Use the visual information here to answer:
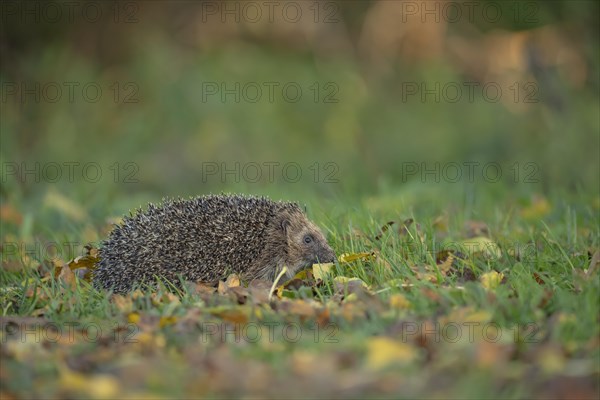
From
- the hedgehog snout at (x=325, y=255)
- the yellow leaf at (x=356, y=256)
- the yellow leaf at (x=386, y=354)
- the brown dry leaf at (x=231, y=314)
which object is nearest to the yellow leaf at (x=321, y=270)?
the yellow leaf at (x=356, y=256)

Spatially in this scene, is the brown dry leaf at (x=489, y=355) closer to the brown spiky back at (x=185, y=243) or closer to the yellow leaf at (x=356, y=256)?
the yellow leaf at (x=356, y=256)

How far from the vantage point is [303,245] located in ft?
22.8

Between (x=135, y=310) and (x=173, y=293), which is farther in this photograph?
(x=173, y=293)

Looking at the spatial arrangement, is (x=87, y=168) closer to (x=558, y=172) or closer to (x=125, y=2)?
(x=125, y=2)

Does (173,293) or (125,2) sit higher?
(125,2)

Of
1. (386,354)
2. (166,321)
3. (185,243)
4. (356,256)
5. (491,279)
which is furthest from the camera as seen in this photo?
(185,243)

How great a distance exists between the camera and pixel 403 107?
15.6m

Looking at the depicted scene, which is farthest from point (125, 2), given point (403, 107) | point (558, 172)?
point (558, 172)

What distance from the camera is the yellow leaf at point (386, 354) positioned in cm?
415

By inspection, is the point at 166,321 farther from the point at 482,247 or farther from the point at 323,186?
the point at 323,186

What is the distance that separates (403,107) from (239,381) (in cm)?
1212

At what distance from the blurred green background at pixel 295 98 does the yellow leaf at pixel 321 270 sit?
154 inches

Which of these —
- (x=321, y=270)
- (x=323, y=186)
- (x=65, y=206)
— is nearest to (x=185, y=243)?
(x=321, y=270)

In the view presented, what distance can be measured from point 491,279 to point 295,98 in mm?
10670
